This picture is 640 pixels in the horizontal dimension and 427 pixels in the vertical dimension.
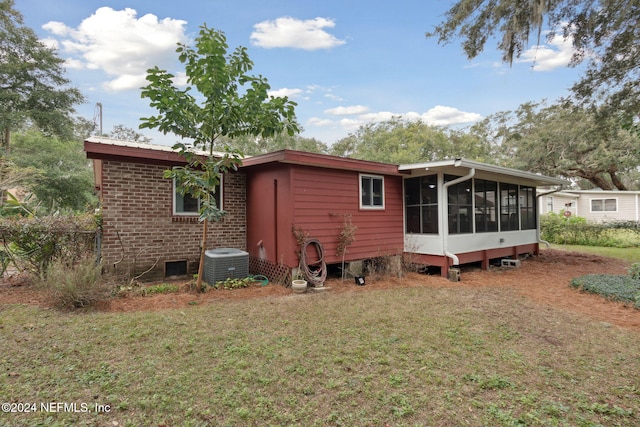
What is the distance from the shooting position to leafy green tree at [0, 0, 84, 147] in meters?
15.2

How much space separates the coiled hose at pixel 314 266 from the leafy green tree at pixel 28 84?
16901 millimetres

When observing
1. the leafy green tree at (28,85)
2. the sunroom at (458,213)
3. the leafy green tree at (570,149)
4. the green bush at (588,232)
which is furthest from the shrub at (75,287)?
the leafy green tree at (570,149)

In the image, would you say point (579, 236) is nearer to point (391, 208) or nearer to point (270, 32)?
point (391, 208)

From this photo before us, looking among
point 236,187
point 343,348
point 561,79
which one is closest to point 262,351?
point 343,348

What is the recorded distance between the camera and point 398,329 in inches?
152

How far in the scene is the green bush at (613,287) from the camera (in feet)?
16.9

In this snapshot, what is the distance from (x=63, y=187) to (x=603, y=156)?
27608mm

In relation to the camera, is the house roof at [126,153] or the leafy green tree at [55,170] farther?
the leafy green tree at [55,170]

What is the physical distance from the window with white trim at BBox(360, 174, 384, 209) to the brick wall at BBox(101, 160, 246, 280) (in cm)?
350

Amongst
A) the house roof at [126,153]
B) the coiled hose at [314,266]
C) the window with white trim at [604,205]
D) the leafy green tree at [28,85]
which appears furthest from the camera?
the window with white trim at [604,205]

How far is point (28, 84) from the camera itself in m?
16.1

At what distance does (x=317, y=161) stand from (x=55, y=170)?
1491cm

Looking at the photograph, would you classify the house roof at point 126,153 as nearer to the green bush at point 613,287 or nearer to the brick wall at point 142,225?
the brick wall at point 142,225

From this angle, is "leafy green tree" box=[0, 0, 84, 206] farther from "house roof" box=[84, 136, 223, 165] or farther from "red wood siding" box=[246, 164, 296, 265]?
"red wood siding" box=[246, 164, 296, 265]
